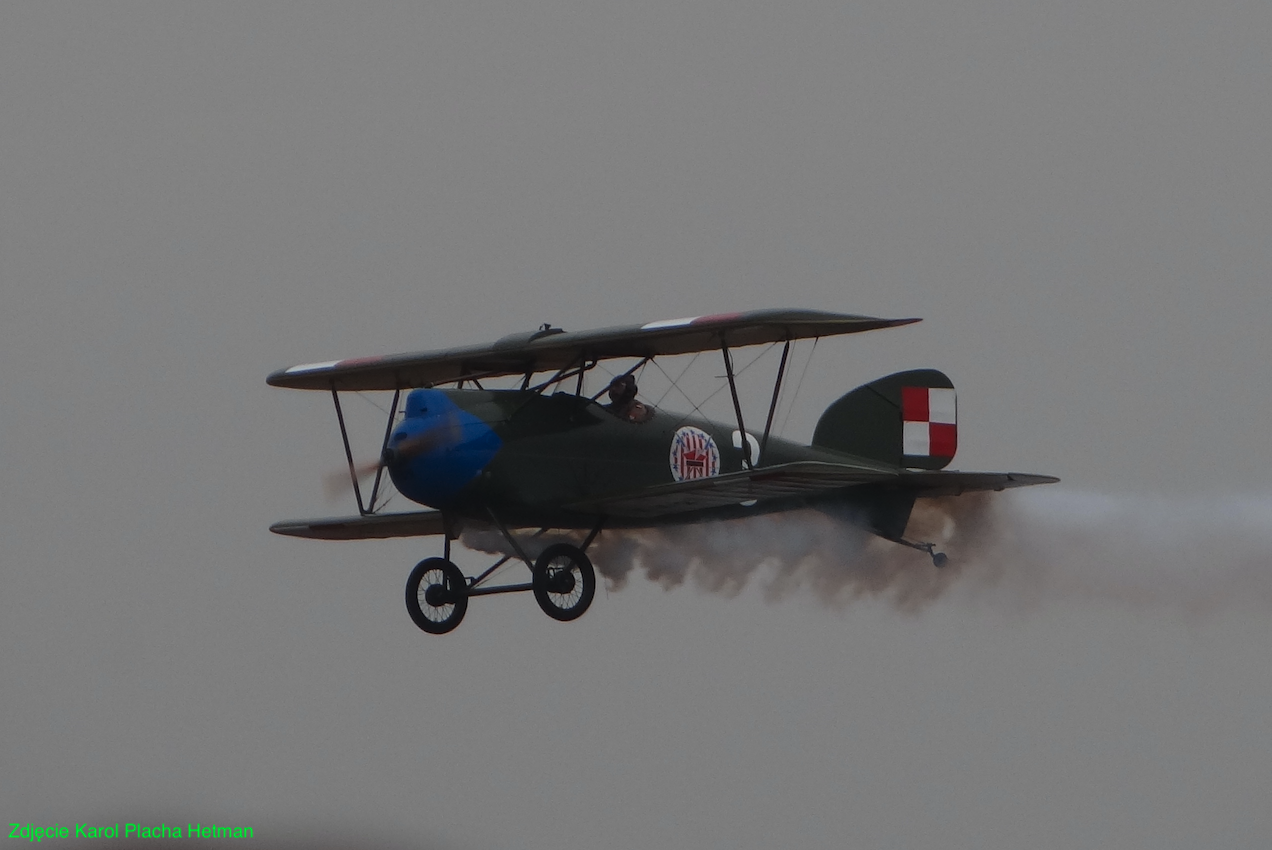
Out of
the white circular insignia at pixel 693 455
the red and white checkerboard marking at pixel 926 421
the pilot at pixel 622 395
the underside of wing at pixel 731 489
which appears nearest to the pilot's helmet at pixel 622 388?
the pilot at pixel 622 395

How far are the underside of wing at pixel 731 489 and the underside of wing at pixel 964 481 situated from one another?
32 centimetres

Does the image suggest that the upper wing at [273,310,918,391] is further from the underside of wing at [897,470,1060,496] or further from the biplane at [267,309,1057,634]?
the underside of wing at [897,470,1060,496]

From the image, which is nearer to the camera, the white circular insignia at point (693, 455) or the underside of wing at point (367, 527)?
the white circular insignia at point (693, 455)

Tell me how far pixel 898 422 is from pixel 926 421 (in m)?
Result: 0.31

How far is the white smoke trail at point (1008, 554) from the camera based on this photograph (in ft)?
76.5

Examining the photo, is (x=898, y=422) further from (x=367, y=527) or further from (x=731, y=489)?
(x=367, y=527)

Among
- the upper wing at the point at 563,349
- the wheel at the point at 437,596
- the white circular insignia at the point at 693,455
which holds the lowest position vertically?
the wheel at the point at 437,596

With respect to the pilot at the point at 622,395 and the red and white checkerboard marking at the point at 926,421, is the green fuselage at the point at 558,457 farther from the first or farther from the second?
the red and white checkerboard marking at the point at 926,421

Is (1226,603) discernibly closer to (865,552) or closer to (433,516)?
(865,552)

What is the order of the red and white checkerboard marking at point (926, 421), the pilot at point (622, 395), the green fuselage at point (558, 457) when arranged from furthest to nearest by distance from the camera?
the red and white checkerboard marking at point (926, 421) → the pilot at point (622, 395) → the green fuselage at point (558, 457)

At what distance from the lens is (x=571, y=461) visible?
20984 mm

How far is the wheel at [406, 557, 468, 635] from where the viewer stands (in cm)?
2152

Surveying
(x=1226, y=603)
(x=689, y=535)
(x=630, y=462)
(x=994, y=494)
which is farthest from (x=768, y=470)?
(x=1226, y=603)

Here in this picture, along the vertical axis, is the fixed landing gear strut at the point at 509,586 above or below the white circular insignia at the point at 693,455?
below
